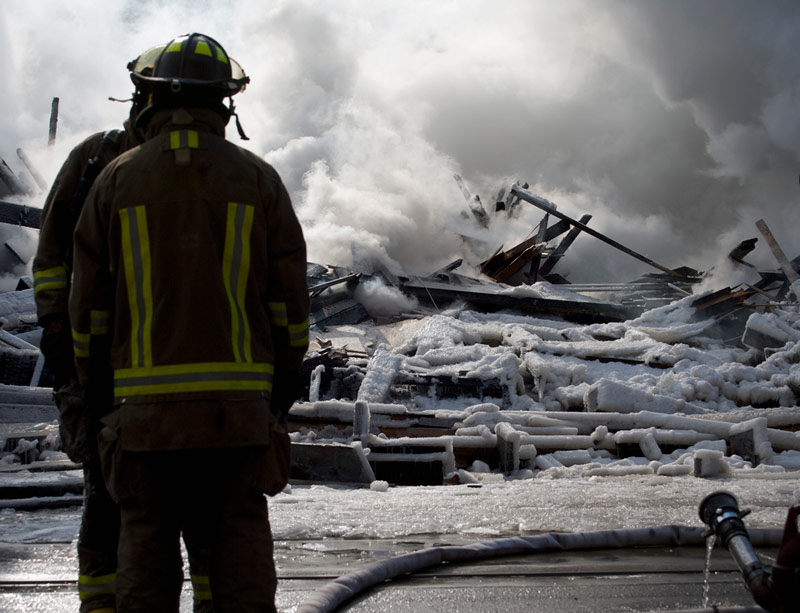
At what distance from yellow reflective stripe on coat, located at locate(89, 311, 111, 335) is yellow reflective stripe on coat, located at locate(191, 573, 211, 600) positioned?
2.14 feet

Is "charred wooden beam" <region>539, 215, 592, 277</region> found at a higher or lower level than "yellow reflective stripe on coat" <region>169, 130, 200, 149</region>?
higher

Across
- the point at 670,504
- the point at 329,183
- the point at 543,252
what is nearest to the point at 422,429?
the point at 670,504

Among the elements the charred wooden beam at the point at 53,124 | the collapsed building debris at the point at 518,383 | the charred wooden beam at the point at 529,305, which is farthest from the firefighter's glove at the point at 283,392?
the charred wooden beam at the point at 53,124

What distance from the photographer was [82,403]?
222 cm

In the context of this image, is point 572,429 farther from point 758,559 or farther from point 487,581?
point 758,559

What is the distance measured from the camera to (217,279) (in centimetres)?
200

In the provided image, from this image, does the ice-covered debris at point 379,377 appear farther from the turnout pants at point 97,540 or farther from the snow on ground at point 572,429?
the turnout pants at point 97,540

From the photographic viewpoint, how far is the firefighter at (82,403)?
2174mm

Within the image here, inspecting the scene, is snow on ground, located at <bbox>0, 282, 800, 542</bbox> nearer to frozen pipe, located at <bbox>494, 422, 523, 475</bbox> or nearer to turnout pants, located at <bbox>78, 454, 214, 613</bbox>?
frozen pipe, located at <bbox>494, 422, 523, 475</bbox>

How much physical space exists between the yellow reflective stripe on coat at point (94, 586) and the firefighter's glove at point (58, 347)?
0.50 meters

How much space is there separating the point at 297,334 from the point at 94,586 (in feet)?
2.67

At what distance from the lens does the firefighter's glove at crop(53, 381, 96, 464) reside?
2215 millimetres

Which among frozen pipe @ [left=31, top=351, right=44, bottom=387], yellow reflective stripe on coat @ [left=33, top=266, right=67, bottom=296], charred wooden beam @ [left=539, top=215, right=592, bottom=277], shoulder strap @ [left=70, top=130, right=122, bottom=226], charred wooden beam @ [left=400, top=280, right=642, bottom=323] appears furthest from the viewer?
charred wooden beam @ [left=539, top=215, right=592, bottom=277]

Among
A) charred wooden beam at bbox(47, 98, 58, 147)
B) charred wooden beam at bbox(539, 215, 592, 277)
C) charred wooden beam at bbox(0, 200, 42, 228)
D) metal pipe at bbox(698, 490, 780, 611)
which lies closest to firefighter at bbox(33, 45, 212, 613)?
metal pipe at bbox(698, 490, 780, 611)
